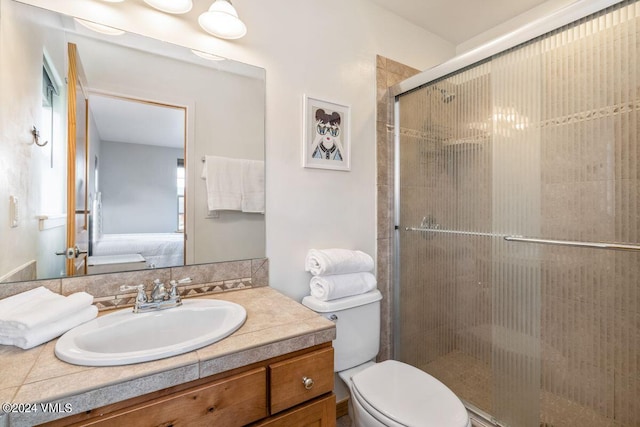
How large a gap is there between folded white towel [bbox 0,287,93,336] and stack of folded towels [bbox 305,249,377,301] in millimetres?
918

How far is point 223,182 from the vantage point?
1438mm

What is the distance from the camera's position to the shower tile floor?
124cm

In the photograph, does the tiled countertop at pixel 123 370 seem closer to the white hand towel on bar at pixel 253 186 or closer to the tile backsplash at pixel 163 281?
the tile backsplash at pixel 163 281

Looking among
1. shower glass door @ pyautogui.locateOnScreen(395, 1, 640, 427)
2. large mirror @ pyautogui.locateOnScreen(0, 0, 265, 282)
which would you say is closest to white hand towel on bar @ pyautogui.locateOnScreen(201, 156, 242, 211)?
large mirror @ pyautogui.locateOnScreen(0, 0, 265, 282)

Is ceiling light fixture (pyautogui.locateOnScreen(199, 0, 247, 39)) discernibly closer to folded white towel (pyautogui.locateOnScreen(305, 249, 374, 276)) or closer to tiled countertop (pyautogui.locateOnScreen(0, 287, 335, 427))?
folded white towel (pyautogui.locateOnScreen(305, 249, 374, 276))

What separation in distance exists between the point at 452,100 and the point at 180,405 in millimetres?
1756

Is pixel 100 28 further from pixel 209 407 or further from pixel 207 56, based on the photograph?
pixel 209 407

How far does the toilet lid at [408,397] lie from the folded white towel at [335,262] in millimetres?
475

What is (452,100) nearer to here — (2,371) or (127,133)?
(127,133)

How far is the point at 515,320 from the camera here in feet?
4.57

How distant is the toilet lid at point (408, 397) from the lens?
3.58 feet

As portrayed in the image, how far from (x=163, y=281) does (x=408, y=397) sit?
1099 millimetres

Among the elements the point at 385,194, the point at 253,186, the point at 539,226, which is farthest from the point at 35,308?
the point at 539,226

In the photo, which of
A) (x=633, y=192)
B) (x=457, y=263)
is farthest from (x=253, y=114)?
(x=633, y=192)
